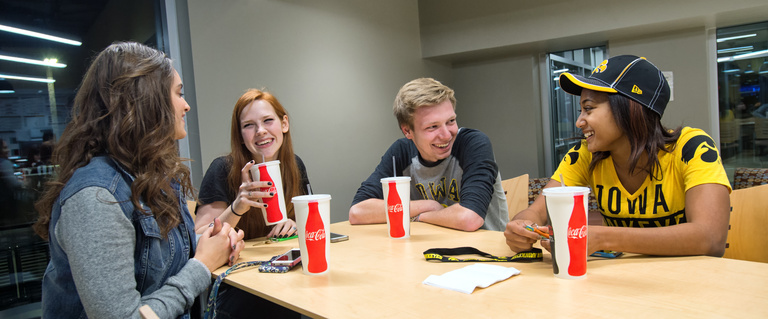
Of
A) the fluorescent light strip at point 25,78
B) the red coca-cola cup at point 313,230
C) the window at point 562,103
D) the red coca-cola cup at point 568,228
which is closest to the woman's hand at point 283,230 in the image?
the red coca-cola cup at point 313,230

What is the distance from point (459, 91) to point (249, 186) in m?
4.23

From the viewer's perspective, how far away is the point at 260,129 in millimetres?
2014

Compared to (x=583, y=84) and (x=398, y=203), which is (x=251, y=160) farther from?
(x=583, y=84)

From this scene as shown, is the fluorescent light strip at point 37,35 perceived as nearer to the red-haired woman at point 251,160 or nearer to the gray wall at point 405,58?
the gray wall at point 405,58

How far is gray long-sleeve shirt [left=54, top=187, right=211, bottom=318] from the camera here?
96cm

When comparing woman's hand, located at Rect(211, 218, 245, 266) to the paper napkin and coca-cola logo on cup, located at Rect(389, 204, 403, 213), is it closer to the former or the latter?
coca-cola logo on cup, located at Rect(389, 204, 403, 213)

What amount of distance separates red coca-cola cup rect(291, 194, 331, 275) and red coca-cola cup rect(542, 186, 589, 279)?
564 millimetres

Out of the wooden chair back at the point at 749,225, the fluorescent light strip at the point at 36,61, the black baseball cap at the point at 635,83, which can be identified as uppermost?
the fluorescent light strip at the point at 36,61

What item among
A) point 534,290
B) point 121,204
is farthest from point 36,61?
point 534,290

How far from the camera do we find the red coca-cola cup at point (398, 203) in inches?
60.3

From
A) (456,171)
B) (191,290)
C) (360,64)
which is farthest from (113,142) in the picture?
(360,64)

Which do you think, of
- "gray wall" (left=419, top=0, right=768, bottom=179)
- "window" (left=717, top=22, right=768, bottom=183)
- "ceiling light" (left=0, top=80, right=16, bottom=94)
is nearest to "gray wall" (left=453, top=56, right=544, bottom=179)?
"gray wall" (left=419, top=0, right=768, bottom=179)

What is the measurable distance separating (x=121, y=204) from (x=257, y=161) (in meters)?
1.06

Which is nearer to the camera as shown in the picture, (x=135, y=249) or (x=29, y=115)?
(x=135, y=249)
